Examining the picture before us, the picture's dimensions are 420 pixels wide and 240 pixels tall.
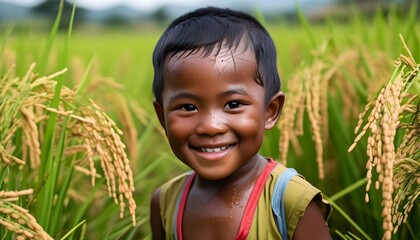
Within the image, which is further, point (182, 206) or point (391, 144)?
point (182, 206)

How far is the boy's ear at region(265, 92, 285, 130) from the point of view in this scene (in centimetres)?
183

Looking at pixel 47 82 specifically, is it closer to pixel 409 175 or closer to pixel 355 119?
pixel 409 175

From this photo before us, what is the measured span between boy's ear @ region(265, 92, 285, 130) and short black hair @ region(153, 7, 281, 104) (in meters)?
0.02

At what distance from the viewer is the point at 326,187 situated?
270 cm

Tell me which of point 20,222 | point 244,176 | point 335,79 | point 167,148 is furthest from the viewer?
point 167,148

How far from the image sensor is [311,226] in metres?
1.74

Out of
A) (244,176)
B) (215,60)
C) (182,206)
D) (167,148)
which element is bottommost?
(167,148)

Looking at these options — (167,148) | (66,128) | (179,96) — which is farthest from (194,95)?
(167,148)

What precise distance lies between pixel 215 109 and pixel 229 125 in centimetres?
6

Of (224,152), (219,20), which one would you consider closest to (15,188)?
(224,152)

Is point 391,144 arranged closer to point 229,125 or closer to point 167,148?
point 229,125

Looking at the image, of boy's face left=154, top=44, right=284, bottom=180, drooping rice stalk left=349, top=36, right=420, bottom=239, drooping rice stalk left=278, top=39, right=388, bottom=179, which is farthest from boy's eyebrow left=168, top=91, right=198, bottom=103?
drooping rice stalk left=278, top=39, right=388, bottom=179

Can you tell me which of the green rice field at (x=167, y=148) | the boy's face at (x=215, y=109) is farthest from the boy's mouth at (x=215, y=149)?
the green rice field at (x=167, y=148)

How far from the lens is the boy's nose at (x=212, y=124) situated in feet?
5.41
